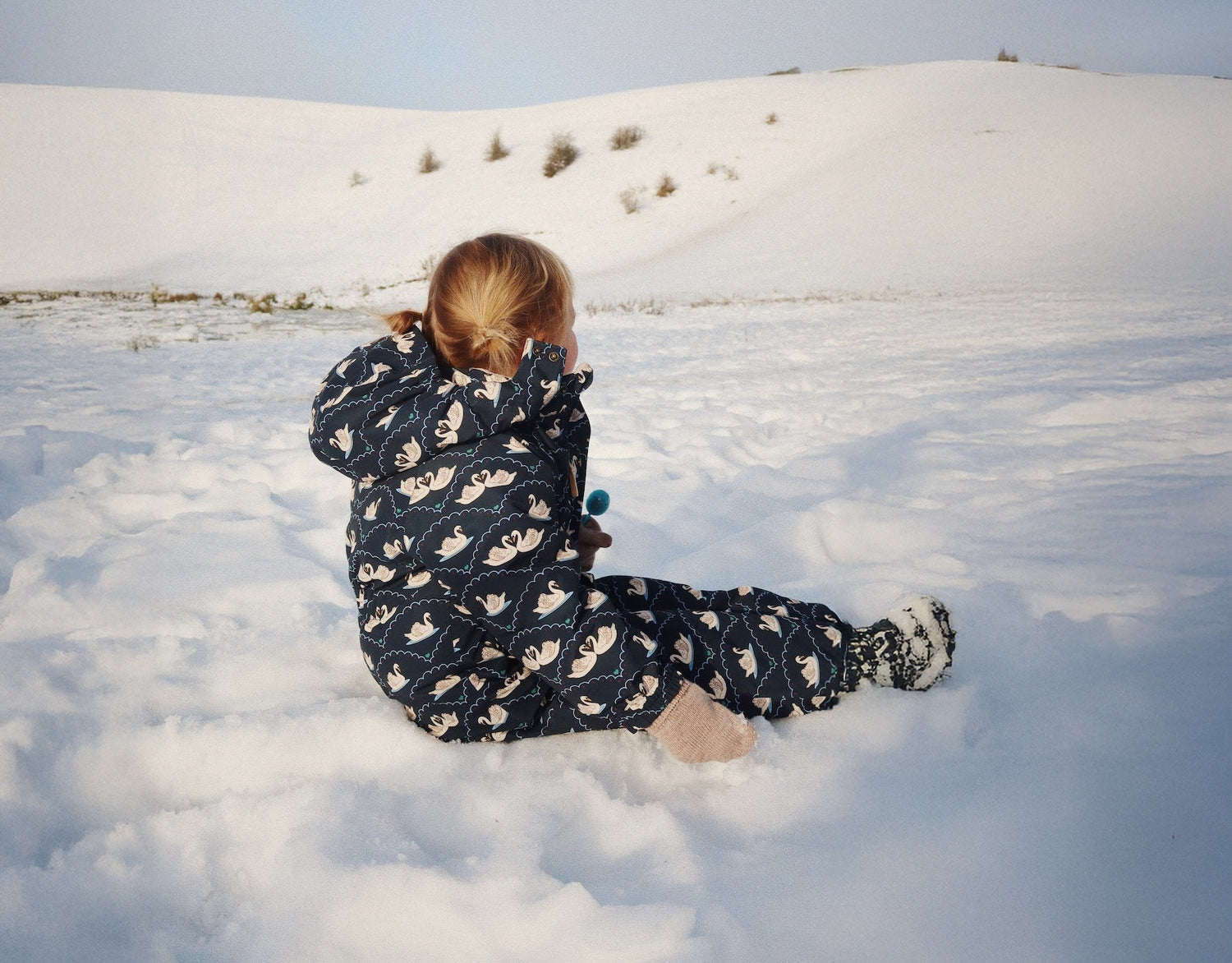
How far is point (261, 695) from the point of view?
1721 mm

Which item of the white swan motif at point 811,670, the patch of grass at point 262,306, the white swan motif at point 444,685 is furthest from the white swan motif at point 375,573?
the patch of grass at point 262,306

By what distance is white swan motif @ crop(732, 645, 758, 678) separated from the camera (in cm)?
162

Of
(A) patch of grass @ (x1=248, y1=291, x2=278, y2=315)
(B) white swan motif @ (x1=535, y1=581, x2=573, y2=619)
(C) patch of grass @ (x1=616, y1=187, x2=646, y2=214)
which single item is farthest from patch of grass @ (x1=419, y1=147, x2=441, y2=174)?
(B) white swan motif @ (x1=535, y1=581, x2=573, y2=619)

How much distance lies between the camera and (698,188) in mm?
16094

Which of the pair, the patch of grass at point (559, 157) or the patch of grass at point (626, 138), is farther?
the patch of grass at point (626, 138)

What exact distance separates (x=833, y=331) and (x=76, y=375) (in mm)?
5286

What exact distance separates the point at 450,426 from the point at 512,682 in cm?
51

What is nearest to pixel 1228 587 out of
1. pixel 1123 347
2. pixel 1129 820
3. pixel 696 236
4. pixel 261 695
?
pixel 1129 820

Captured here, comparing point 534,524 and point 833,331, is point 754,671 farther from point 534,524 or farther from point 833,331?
point 833,331

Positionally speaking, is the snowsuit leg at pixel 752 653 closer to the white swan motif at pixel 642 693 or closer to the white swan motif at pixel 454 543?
the white swan motif at pixel 642 693

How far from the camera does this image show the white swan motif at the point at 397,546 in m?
1.44

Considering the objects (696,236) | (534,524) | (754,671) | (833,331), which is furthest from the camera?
(696,236)

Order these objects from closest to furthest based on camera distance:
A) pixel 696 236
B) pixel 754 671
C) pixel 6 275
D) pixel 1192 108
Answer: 1. pixel 754 671
2. pixel 6 275
3. pixel 696 236
4. pixel 1192 108

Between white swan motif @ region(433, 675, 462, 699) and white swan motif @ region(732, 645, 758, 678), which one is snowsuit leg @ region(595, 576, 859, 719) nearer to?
white swan motif @ region(732, 645, 758, 678)
